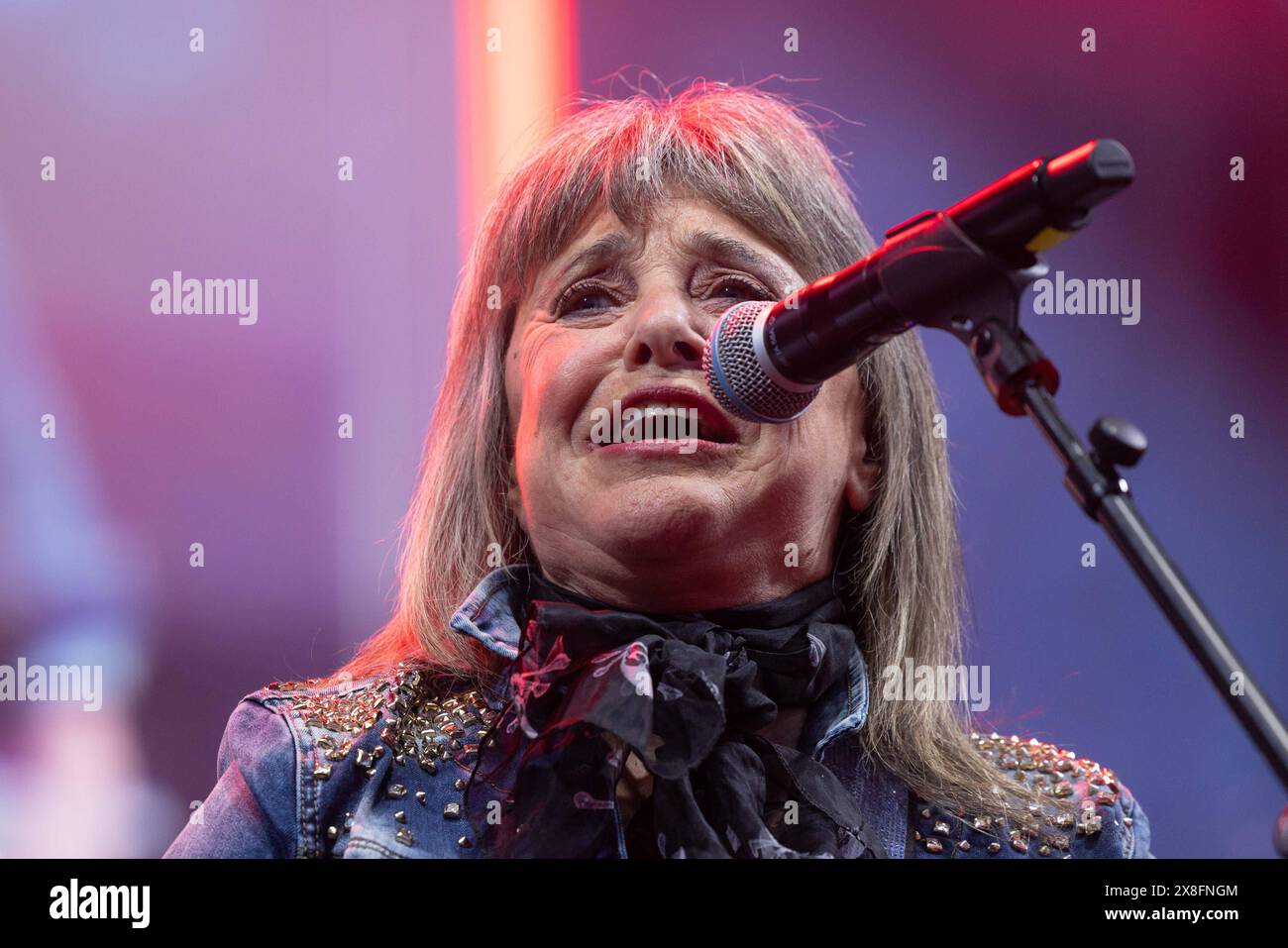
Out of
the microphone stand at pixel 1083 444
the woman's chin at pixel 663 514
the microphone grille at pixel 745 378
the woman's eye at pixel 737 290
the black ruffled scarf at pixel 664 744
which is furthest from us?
the woman's eye at pixel 737 290

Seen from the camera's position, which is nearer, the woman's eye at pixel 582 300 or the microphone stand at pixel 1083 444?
the microphone stand at pixel 1083 444

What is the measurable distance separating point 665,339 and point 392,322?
0.60 meters

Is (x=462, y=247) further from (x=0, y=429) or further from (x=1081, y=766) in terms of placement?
(x=1081, y=766)

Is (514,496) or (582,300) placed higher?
(582,300)

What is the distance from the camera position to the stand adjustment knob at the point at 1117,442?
51.4 inches

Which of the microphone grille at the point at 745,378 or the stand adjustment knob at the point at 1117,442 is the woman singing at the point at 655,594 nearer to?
the microphone grille at the point at 745,378

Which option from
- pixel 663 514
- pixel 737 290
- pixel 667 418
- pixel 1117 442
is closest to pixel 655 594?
pixel 663 514

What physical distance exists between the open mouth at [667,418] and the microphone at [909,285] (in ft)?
1.30

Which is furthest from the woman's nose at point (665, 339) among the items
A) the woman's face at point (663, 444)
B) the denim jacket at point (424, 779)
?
the denim jacket at point (424, 779)

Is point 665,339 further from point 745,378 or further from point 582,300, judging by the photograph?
point 745,378

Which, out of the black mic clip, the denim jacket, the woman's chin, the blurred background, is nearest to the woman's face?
the woman's chin

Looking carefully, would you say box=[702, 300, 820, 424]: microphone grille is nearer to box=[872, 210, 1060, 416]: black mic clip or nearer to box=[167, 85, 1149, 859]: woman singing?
box=[872, 210, 1060, 416]: black mic clip

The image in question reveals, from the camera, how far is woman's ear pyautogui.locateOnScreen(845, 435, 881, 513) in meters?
2.36

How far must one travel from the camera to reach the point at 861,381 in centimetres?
237
